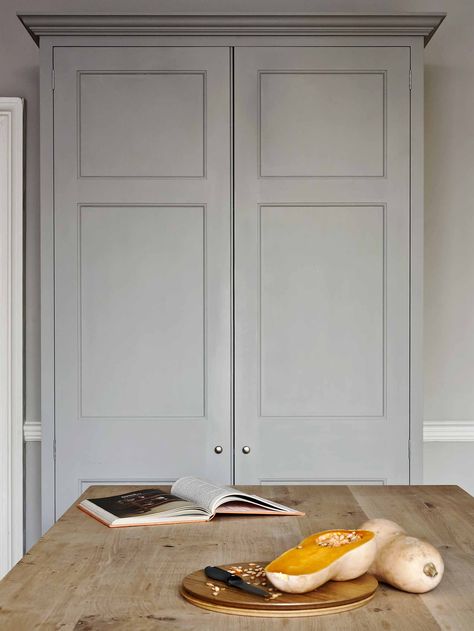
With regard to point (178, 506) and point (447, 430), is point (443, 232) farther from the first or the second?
point (178, 506)

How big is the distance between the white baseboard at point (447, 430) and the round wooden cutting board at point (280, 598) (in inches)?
82.2

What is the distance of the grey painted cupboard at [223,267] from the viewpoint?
2.70 meters

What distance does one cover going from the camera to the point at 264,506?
1699mm

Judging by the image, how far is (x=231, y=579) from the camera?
1.17 metres

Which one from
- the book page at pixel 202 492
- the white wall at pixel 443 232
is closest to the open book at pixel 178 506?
the book page at pixel 202 492

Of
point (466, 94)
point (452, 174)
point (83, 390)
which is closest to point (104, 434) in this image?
point (83, 390)

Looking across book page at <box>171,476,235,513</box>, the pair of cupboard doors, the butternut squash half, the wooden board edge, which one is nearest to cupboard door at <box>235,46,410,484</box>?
the pair of cupboard doors

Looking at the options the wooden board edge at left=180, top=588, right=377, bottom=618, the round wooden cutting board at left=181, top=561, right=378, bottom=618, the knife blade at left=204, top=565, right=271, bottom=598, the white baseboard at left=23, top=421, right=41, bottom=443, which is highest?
the knife blade at left=204, top=565, right=271, bottom=598

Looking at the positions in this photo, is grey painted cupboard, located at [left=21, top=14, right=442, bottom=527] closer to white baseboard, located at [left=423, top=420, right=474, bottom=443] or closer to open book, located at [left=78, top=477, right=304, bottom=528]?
white baseboard, located at [left=423, top=420, right=474, bottom=443]

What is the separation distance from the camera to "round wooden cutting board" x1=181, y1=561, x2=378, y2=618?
1083 millimetres

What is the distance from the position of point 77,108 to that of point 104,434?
113 centimetres

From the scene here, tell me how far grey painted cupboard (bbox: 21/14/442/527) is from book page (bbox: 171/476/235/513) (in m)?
0.85

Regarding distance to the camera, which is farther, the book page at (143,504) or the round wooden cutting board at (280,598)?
the book page at (143,504)

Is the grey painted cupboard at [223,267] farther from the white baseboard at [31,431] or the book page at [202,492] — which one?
the book page at [202,492]
